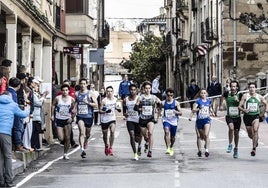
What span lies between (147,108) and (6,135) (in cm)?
651

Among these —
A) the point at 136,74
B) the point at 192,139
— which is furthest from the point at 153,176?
the point at 136,74

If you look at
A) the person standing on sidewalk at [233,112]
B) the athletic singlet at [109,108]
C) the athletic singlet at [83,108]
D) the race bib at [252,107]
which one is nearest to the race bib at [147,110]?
the athletic singlet at [109,108]

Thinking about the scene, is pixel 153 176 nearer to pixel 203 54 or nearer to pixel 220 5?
pixel 220 5

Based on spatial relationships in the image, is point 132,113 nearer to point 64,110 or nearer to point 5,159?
point 64,110

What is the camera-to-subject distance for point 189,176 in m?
16.1

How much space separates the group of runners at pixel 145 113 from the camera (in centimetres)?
2055

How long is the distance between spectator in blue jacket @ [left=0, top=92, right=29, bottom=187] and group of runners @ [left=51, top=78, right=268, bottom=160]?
18.7 feet

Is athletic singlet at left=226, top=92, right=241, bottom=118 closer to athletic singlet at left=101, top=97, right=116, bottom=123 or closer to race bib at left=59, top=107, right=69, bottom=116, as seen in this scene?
athletic singlet at left=101, top=97, right=116, bottom=123

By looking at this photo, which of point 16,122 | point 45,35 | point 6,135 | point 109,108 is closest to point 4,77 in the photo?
point 6,135

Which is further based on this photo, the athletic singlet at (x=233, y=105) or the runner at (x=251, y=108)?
the athletic singlet at (x=233, y=105)

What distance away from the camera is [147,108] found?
20.5 metres

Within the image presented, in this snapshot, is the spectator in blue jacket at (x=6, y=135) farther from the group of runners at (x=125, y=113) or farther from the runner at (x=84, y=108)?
the runner at (x=84, y=108)

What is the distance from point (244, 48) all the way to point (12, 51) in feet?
81.9

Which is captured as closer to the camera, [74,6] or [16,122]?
[16,122]
